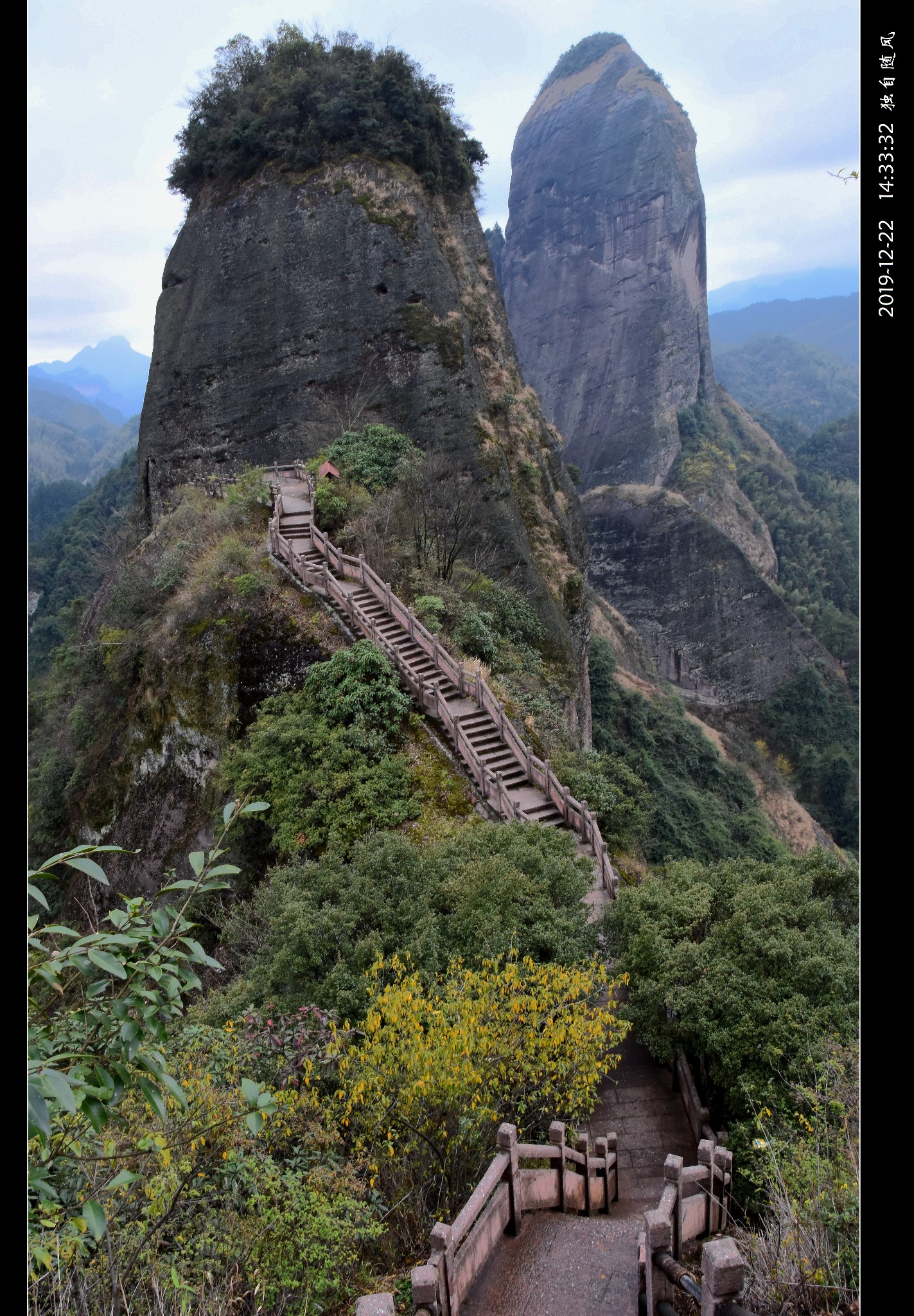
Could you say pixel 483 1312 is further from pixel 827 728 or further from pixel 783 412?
pixel 783 412

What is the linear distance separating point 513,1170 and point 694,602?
216 feet

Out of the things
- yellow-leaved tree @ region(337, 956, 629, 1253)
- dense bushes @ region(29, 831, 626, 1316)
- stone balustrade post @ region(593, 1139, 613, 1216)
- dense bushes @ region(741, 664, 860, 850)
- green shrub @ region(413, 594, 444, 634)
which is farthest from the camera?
dense bushes @ region(741, 664, 860, 850)

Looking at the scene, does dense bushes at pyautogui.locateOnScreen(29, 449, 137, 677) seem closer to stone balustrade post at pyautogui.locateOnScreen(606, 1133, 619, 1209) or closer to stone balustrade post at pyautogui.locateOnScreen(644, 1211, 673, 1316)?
stone balustrade post at pyautogui.locateOnScreen(606, 1133, 619, 1209)

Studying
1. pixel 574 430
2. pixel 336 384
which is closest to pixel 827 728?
pixel 574 430

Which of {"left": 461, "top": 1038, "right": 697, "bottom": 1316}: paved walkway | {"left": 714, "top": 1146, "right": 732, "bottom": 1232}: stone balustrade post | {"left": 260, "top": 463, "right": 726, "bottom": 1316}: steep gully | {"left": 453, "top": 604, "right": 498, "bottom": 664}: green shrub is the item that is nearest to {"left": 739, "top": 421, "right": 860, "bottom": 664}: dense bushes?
{"left": 453, "top": 604, "right": 498, "bottom": 664}: green shrub

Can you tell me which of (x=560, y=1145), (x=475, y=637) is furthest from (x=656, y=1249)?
(x=475, y=637)

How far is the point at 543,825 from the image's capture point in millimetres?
13492

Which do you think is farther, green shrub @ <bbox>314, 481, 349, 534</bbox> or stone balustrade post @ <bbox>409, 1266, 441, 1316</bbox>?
green shrub @ <bbox>314, 481, 349, 534</bbox>

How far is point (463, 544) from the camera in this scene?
2384 cm

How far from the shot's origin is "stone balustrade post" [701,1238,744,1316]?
15.5ft

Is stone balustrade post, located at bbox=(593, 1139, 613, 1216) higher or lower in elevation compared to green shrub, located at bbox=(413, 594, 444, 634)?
lower

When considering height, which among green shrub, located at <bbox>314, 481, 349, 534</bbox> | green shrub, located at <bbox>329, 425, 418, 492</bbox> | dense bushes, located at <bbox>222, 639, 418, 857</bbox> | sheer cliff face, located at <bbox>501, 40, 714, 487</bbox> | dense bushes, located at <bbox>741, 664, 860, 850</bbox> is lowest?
dense bushes, located at <bbox>741, 664, 860, 850</bbox>

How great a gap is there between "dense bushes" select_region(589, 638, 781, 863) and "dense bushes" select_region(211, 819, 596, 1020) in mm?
21282

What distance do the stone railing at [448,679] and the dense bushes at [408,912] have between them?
7.59ft
